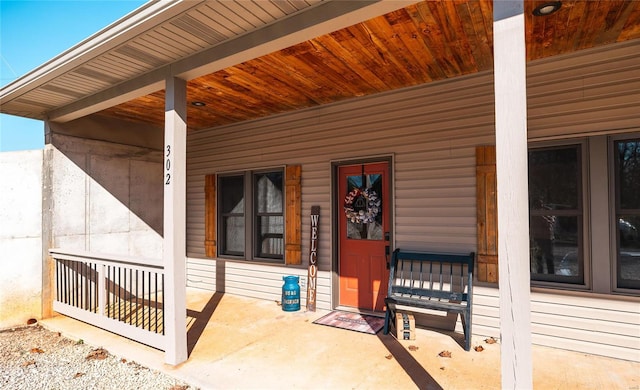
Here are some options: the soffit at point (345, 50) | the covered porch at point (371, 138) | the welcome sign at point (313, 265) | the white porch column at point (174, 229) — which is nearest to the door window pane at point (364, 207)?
the covered porch at point (371, 138)

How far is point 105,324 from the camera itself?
411 centimetres

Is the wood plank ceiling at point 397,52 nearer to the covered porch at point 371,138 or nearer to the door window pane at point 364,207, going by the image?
the covered porch at point 371,138

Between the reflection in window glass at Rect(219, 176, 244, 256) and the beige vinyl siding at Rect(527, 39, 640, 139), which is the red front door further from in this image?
the reflection in window glass at Rect(219, 176, 244, 256)

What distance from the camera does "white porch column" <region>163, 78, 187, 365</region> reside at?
127 inches

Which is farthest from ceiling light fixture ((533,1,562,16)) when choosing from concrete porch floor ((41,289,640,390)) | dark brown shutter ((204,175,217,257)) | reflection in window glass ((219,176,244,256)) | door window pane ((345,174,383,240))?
dark brown shutter ((204,175,217,257))

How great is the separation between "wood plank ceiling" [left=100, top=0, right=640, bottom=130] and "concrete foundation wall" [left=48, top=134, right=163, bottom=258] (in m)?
0.93

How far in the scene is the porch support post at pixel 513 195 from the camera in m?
1.96

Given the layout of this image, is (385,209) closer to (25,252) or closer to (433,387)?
(433,387)

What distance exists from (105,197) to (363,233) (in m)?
3.87

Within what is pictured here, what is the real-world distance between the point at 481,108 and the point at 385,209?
5.18 ft

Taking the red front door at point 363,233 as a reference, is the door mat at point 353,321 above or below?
below

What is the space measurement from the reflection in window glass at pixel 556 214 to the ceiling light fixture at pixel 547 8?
4.67 ft

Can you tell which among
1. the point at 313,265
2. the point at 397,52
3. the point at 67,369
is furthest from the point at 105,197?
the point at 397,52

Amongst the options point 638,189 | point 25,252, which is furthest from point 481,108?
point 25,252
